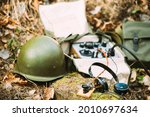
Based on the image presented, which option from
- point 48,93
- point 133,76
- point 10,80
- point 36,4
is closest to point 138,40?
point 133,76

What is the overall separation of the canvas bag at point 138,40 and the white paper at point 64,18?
0.39 m

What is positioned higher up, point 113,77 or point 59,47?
point 59,47

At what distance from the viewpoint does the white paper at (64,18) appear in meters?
3.51

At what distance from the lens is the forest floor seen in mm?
2879

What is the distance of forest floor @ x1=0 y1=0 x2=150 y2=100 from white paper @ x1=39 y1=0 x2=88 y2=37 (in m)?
0.11

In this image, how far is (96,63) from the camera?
2979mm

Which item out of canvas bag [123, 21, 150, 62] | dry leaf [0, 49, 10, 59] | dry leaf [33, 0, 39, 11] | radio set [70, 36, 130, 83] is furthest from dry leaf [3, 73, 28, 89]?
dry leaf [33, 0, 39, 11]

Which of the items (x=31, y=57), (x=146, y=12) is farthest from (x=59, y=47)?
(x=146, y=12)

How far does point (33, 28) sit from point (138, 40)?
2.88 ft

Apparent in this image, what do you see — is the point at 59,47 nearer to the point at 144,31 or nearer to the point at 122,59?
the point at 122,59

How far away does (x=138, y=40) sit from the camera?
127 inches

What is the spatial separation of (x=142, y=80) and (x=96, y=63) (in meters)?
0.33

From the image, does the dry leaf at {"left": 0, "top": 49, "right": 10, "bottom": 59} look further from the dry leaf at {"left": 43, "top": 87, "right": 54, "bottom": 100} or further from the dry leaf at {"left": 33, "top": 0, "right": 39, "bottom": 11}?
the dry leaf at {"left": 33, "top": 0, "right": 39, "bottom": 11}

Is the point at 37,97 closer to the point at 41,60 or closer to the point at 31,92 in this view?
the point at 31,92
